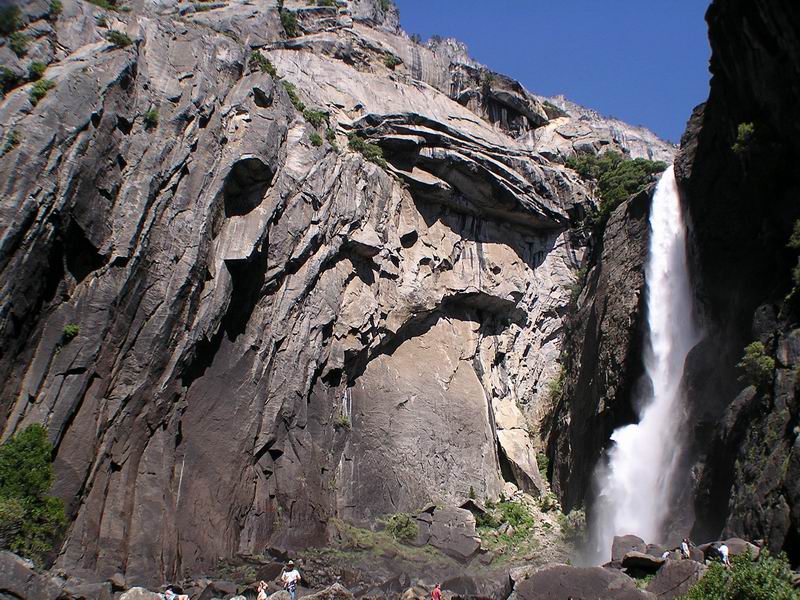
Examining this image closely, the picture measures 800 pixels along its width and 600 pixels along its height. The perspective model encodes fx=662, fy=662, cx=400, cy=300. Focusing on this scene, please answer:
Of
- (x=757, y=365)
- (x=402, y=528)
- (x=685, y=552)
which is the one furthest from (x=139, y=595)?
(x=757, y=365)

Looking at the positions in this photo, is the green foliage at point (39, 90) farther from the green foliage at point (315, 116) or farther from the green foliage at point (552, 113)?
the green foliage at point (552, 113)

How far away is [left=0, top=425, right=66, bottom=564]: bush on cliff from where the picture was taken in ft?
49.6

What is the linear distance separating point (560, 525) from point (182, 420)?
15.7 meters

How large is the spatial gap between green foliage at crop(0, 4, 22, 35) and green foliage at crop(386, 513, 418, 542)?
20482mm

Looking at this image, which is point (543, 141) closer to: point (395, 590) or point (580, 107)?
point (580, 107)

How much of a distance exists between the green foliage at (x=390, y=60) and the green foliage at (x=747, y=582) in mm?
30471

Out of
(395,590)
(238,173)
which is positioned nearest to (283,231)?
(238,173)

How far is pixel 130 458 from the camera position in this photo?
62.7ft

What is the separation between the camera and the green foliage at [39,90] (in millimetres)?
18359

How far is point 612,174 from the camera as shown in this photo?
37.6 meters

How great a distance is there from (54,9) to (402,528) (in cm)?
2134

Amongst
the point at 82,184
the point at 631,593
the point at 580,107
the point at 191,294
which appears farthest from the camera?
the point at 580,107

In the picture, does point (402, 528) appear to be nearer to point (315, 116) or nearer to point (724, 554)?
point (724, 554)

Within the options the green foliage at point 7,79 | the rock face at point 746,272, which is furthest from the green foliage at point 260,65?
the rock face at point 746,272
